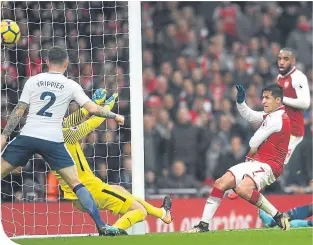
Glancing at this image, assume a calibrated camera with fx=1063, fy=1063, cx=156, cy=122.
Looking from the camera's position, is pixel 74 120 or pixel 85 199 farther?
pixel 74 120

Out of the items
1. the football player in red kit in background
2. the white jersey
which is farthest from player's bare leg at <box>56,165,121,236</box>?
the football player in red kit in background

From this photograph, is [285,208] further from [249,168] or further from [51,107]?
[51,107]

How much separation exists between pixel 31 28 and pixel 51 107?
575 centimetres

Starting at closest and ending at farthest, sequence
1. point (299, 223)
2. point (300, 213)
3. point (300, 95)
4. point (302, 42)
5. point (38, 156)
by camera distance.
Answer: point (300, 95) → point (299, 223) → point (300, 213) → point (38, 156) → point (302, 42)

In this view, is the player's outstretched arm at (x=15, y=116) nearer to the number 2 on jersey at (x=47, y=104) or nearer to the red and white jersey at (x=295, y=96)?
the number 2 on jersey at (x=47, y=104)

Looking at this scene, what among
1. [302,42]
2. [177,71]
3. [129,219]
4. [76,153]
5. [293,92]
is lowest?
[129,219]

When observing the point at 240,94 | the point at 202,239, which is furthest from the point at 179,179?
the point at 202,239

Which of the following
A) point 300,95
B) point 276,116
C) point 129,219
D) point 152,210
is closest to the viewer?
point 129,219

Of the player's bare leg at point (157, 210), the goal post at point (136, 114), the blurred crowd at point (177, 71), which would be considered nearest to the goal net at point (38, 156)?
the blurred crowd at point (177, 71)

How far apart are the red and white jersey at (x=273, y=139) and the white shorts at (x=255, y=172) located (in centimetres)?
7

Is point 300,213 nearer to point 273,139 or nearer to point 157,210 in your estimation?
point 273,139

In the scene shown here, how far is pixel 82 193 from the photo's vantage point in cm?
1001

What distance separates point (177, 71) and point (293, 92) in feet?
19.4

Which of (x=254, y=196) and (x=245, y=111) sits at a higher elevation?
(x=245, y=111)
